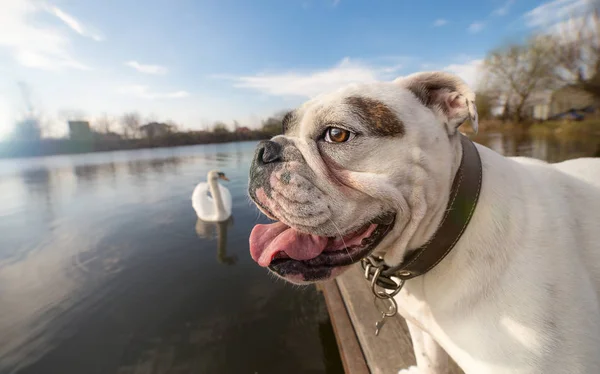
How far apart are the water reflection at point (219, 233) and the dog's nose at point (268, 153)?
595 cm

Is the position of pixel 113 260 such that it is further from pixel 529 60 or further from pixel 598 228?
pixel 529 60

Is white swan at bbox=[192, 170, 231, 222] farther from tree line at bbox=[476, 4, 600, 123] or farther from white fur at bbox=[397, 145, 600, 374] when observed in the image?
tree line at bbox=[476, 4, 600, 123]

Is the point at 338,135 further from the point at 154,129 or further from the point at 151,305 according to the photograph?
the point at 154,129

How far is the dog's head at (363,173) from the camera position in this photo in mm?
1502

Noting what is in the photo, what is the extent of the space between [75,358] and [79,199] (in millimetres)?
13061

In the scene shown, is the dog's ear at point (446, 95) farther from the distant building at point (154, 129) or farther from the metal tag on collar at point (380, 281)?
the distant building at point (154, 129)

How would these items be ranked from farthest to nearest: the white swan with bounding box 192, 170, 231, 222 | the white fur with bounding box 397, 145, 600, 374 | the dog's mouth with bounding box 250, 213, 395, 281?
the white swan with bounding box 192, 170, 231, 222 < the dog's mouth with bounding box 250, 213, 395, 281 < the white fur with bounding box 397, 145, 600, 374

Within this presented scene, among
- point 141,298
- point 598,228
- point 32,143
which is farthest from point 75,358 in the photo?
point 32,143

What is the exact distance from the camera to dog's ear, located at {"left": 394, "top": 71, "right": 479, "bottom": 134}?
5.00 feet

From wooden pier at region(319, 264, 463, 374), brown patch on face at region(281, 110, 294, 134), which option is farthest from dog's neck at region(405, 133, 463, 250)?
wooden pier at region(319, 264, 463, 374)

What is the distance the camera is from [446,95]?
1625 millimetres

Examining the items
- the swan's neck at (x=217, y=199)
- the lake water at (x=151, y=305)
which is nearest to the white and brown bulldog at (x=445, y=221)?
the lake water at (x=151, y=305)

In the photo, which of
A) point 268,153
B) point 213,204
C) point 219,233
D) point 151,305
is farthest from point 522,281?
point 213,204

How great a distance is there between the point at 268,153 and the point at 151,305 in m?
5.30
